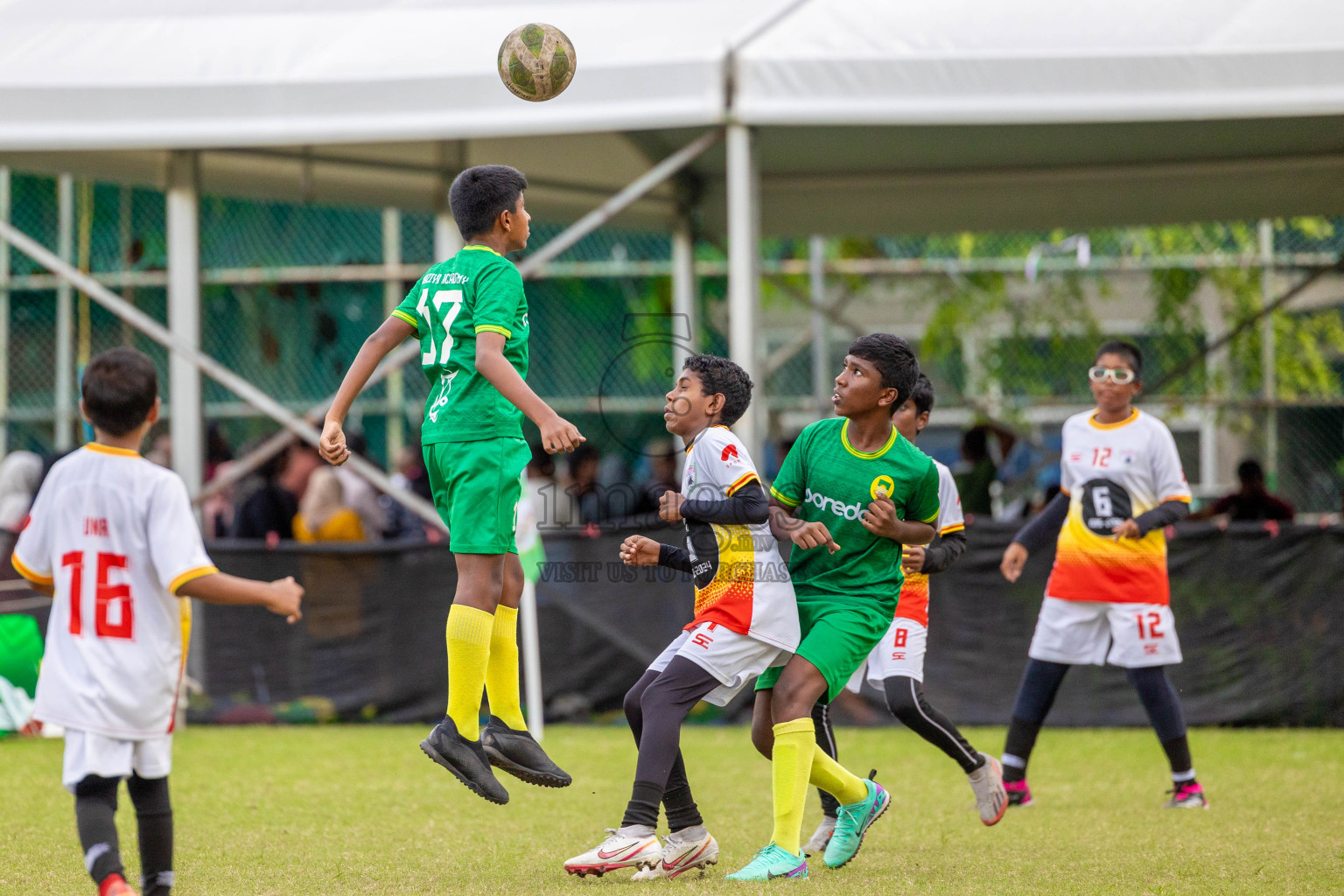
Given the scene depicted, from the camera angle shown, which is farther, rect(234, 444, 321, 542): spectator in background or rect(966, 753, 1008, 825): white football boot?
rect(234, 444, 321, 542): spectator in background

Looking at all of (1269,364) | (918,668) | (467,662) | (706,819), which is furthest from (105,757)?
(1269,364)

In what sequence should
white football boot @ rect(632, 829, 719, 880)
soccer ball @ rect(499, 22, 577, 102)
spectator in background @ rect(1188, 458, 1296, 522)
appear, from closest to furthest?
white football boot @ rect(632, 829, 719, 880)
soccer ball @ rect(499, 22, 577, 102)
spectator in background @ rect(1188, 458, 1296, 522)

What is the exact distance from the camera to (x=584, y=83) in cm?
895

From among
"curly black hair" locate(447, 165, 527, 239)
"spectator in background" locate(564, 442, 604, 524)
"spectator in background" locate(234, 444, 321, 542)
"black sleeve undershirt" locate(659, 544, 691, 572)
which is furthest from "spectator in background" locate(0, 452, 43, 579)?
"black sleeve undershirt" locate(659, 544, 691, 572)

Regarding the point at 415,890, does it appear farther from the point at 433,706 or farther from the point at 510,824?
the point at 433,706

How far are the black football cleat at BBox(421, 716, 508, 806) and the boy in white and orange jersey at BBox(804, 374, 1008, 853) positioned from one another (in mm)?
1312

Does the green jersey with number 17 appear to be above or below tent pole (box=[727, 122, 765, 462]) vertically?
below

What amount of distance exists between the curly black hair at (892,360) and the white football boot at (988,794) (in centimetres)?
175

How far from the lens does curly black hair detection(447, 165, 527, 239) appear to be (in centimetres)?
512

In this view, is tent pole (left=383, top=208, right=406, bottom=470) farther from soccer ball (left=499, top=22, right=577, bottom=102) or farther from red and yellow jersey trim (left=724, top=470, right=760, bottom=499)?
red and yellow jersey trim (left=724, top=470, right=760, bottom=499)

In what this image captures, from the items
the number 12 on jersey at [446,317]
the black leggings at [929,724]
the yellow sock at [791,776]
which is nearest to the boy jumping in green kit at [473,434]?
the number 12 on jersey at [446,317]

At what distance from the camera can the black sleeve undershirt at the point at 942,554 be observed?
576 cm

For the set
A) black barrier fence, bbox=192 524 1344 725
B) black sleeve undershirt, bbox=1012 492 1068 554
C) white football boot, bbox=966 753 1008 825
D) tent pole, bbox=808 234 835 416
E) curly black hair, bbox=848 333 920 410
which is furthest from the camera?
tent pole, bbox=808 234 835 416

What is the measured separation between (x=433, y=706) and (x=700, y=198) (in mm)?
4918
